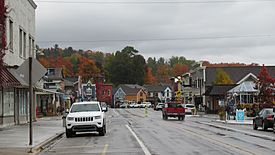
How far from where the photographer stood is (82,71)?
5960 inches

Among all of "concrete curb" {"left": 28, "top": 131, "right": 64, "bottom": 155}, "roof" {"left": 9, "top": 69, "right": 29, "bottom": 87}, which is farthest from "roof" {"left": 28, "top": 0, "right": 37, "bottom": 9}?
"concrete curb" {"left": 28, "top": 131, "right": 64, "bottom": 155}

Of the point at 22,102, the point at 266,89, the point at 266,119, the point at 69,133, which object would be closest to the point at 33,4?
the point at 22,102

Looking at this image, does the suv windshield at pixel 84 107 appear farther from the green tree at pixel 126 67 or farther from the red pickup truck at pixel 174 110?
the green tree at pixel 126 67

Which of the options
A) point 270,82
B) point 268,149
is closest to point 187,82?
point 270,82

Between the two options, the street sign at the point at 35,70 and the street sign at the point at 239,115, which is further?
the street sign at the point at 239,115

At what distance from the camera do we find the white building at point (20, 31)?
36.0m

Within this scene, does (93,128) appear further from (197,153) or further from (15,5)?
(15,5)

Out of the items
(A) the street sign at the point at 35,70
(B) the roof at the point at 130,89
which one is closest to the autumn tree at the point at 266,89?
(A) the street sign at the point at 35,70

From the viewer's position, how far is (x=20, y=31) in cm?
4122

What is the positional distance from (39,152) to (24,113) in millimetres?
23391

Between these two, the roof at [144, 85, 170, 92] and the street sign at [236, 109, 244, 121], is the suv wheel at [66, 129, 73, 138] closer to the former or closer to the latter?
the street sign at [236, 109, 244, 121]

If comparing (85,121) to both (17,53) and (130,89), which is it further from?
(130,89)

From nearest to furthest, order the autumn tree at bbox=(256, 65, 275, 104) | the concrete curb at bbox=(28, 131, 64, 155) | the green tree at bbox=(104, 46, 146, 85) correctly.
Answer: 1. the concrete curb at bbox=(28, 131, 64, 155)
2. the autumn tree at bbox=(256, 65, 275, 104)
3. the green tree at bbox=(104, 46, 146, 85)

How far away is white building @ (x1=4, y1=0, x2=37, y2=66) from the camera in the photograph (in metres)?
36.0
